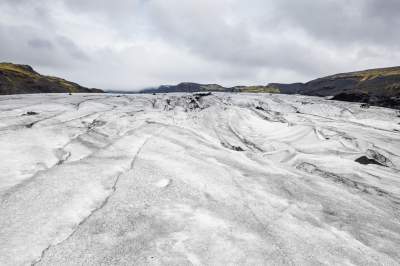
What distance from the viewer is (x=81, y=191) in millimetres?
5266

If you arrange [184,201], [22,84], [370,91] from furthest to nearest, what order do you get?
[370,91], [22,84], [184,201]

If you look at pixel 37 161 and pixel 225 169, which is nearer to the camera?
pixel 37 161

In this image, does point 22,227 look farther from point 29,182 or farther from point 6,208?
point 29,182

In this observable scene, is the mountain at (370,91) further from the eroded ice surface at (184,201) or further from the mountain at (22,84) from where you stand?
the mountain at (22,84)

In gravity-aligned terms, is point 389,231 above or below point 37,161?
below

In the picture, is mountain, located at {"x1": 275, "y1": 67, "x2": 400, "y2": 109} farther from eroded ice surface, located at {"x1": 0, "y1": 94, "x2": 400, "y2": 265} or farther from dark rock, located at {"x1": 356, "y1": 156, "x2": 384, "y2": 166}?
eroded ice surface, located at {"x1": 0, "y1": 94, "x2": 400, "y2": 265}

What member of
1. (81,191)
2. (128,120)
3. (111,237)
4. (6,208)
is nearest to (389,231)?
(111,237)

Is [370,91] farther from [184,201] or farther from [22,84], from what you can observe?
[22,84]

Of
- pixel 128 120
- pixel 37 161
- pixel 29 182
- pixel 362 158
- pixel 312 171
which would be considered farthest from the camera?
pixel 128 120

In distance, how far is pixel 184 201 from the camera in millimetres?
5297

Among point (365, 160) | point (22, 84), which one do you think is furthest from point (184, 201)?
point (22, 84)

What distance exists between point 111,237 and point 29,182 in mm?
2577

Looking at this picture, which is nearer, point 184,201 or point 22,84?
point 184,201

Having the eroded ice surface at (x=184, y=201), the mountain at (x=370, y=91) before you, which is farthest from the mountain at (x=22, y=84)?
the mountain at (x=370, y=91)
